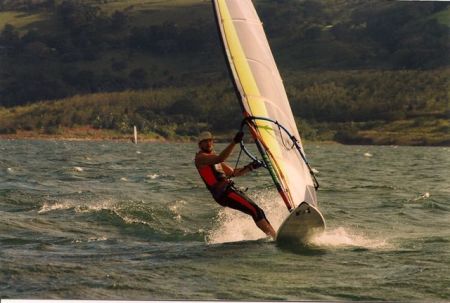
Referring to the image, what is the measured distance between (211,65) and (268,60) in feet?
77.0

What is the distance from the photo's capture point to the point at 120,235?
984cm

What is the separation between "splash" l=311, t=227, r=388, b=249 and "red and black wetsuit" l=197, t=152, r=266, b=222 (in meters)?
0.76

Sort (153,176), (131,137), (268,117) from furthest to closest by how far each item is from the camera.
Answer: (131,137), (153,176), (268,117)

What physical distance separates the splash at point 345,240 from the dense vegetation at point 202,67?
6.85 meters

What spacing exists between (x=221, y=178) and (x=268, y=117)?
0.84 m

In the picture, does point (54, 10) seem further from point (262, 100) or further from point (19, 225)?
point (262, 100)

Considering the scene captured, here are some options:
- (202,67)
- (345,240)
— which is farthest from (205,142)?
(202,67)

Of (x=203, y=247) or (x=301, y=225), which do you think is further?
(x=203, y=247)

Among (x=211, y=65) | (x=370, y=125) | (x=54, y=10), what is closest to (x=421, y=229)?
(x=54, y=10)

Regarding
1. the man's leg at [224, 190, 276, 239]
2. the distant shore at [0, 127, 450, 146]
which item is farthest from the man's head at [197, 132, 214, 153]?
the distant shore at [0, 127, 450, 146]

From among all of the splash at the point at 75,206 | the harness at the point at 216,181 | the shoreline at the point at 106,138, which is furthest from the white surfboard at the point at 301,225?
the shoreline at the point at 106,138

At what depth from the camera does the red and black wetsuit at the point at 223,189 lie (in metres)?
8.57

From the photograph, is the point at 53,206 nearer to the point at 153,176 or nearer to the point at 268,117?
the point at 268,117

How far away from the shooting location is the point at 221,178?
28.3ft
